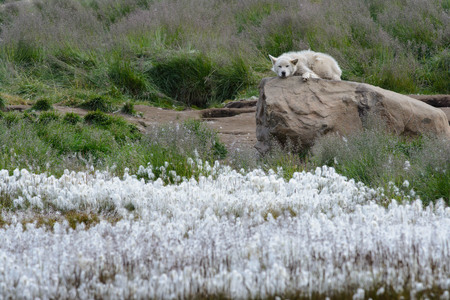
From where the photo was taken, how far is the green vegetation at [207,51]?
1447 centimetres

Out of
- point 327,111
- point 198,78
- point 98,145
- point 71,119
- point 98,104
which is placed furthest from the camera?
point 198,78

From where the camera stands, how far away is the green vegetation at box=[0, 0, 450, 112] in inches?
570

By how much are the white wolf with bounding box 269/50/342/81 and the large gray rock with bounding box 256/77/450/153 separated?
157 mm

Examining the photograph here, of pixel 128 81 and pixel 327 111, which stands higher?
pixel 327 111

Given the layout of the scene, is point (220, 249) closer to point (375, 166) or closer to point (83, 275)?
point (83, 275)

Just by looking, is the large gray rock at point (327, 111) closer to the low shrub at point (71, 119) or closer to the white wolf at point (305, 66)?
the white wolf at point (305, 66)

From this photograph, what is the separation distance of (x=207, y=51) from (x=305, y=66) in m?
7.60

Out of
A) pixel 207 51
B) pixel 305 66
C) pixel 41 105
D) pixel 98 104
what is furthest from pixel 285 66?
pixel 207 51

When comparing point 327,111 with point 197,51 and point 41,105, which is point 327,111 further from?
point 197,51

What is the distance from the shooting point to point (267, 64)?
15.9m

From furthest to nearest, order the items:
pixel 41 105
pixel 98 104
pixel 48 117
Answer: pixel 98 104 < pixel 41 105 < pixel 48 117

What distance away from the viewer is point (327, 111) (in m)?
8.46

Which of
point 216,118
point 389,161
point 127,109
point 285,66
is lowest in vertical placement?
point 216,118

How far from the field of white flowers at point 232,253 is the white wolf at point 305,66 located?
3.58m
